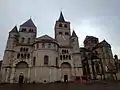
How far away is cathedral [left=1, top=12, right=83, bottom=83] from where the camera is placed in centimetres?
3925

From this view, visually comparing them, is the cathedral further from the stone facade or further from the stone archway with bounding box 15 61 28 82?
the stone facade

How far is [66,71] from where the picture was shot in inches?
1743

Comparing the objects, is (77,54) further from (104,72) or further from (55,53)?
(104,72)

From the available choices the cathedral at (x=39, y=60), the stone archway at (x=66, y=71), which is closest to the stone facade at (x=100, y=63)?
the cathedral at (x=39, y=60)

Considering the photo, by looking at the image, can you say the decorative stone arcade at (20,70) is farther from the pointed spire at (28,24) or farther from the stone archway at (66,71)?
the pointed spire at (28,24)

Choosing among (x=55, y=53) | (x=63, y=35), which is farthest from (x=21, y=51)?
(x=63, y=35)

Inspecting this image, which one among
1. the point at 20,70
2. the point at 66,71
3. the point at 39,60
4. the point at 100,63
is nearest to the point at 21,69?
the point at 20,70

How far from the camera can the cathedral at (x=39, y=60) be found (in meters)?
39.2

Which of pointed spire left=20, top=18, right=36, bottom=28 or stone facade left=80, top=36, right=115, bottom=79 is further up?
pointed spire left=20, top=18, right=36, bottom=28

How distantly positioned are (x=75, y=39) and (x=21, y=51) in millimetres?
21409

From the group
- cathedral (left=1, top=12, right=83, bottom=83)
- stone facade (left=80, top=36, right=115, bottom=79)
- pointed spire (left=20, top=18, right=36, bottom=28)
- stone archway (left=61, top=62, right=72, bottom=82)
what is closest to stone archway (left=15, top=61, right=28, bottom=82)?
cathedral (left=1, top=12, right=83, bottom=83)

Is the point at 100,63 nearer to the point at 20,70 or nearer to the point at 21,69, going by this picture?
the point at 21,69

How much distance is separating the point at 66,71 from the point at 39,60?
1074 centimetres

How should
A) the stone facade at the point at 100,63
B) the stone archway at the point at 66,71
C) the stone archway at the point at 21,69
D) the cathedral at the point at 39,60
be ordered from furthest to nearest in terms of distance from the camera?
1. the stone facade at the point at 100,63
2. the stone archway at the point at 66,71
3. the stone archway at the point at 21,69
4. the cathedral at the point at 39,60
